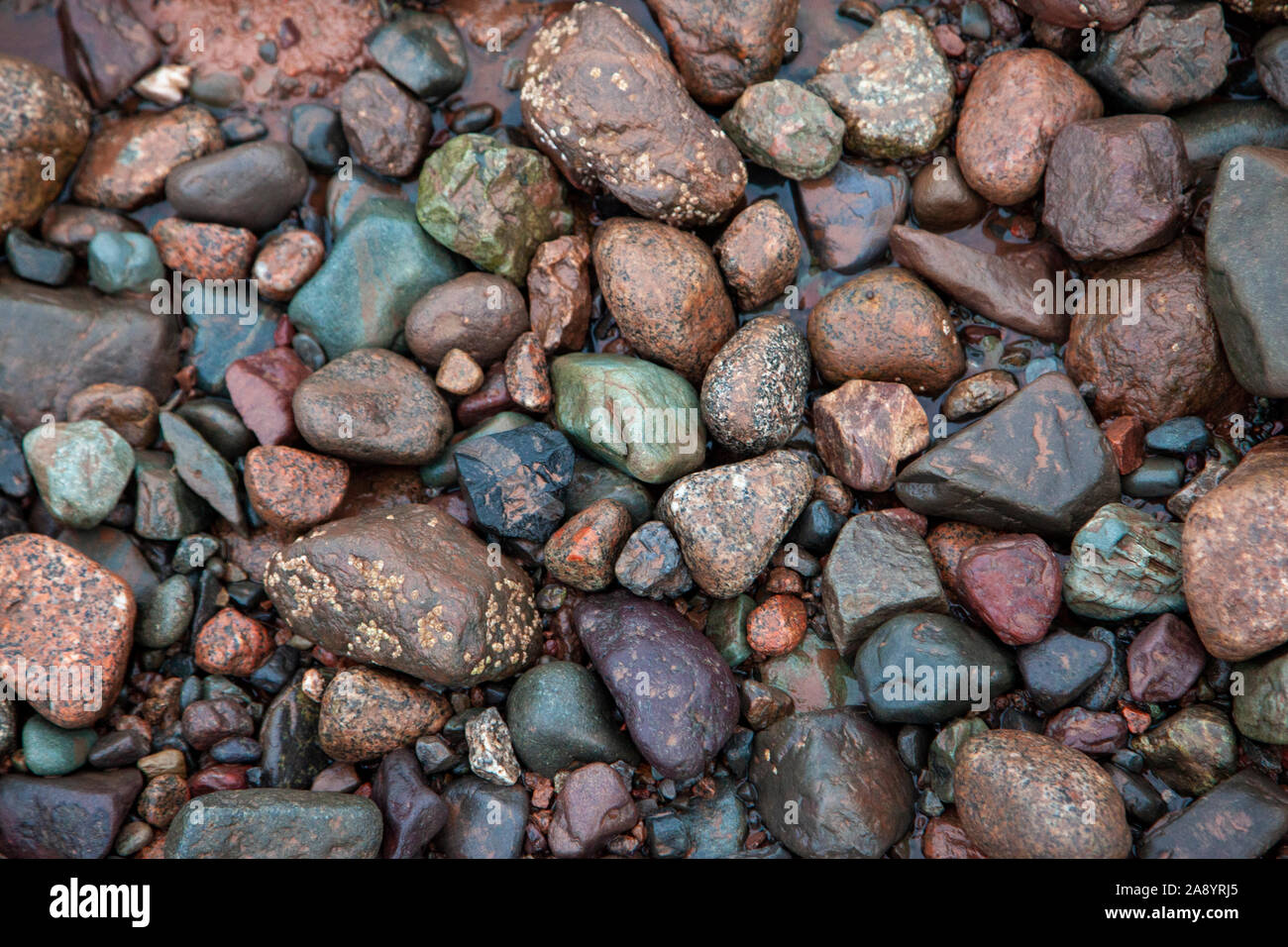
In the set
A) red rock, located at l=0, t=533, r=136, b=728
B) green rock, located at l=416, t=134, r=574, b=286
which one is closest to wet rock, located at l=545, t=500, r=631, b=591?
green rock, located at l=416, t=134, r=574, b=286

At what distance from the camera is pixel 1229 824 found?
3.87m

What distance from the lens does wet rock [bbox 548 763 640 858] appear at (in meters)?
4.12

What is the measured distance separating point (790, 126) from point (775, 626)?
285 cm

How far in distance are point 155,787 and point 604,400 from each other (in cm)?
316

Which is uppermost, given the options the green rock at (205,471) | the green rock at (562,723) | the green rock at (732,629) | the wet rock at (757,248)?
the wet rock at (757,248)

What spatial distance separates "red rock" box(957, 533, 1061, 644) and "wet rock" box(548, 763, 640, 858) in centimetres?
210

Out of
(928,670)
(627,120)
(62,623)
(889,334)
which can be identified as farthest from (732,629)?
A: (62,623)

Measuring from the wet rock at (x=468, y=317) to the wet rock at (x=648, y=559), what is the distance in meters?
1.47

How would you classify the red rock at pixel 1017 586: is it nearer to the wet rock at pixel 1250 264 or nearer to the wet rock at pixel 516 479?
the wet rock at pixel 1250 264

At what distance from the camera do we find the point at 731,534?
171 inches

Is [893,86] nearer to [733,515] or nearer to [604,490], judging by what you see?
[733,515]

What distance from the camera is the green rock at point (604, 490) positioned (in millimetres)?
4641

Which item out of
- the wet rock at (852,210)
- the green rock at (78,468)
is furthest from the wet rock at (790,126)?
the green rock at (78,468)

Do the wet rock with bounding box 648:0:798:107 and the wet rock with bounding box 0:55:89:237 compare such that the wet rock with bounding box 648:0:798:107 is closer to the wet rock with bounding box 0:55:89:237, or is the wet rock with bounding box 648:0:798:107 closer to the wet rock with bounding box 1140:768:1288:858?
the wet rock with bounding box 0:55:89:237
